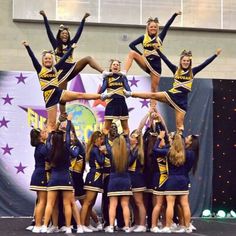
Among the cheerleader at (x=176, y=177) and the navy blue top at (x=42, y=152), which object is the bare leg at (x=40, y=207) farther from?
the cheerleader at (x=176, y=177)

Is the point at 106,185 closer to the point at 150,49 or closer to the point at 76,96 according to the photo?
the point at 76,96

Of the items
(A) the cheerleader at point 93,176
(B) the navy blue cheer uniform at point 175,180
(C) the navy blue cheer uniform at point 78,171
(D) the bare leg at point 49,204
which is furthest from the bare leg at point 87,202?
(B) the navy blue cheer uniform at point 175,180

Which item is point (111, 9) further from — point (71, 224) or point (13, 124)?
point (71, 224)

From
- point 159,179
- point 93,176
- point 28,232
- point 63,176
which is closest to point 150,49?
point 159,179

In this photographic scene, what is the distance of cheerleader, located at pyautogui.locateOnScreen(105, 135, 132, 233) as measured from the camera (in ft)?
25.3

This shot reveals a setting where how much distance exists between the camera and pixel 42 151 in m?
7.79

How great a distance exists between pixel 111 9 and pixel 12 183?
425 centimetres

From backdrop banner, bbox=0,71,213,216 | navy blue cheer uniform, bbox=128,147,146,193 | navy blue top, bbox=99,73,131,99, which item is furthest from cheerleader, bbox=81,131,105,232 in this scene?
backdrop banner, bbox=0,71,213,216

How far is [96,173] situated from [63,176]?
1.92 feet

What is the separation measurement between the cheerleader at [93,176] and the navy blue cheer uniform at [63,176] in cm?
41

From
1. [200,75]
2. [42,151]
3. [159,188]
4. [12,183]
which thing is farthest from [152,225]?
[200,75]

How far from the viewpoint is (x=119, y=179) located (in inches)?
307

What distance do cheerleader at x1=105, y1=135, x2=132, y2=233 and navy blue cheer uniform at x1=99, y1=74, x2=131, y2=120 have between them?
19.5 inches

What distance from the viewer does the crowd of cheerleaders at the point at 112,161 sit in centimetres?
770
